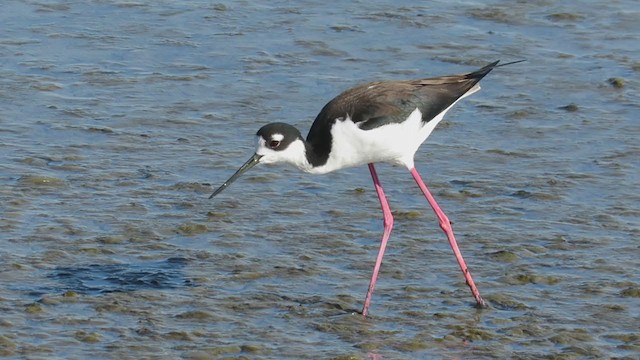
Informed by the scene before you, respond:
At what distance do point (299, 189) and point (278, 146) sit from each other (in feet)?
5.22

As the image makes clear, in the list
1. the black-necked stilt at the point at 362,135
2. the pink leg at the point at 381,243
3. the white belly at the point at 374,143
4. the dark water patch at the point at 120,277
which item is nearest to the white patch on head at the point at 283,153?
the black-necked stilt at the point at 362,135

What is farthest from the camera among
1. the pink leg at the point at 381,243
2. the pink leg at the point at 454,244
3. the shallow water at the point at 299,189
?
the pink leg at the point at 454,244

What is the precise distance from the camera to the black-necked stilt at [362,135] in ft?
24.4

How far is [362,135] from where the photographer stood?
24.5ft

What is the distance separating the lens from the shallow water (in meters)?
7.18

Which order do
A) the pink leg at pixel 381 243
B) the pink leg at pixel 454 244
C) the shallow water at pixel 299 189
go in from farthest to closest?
the pink leg at pixel 454 244 < the pink leg at pixel 381 243 < the shallow water at pixel 299 189

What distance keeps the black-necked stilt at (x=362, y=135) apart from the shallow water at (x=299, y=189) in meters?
0.36

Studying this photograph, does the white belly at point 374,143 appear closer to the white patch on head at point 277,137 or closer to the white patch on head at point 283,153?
the white patch on head at point 283,153

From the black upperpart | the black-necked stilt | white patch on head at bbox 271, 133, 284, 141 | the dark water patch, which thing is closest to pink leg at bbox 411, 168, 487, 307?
the black-necked stilt

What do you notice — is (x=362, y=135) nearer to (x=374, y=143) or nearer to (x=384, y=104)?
(x=374, y=143)

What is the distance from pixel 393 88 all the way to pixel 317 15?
14.7ft

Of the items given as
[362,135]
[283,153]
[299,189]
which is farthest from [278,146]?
[299,189]

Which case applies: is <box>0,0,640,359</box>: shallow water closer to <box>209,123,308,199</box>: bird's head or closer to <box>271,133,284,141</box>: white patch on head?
<box>209,123,308,199</box>: bird's head

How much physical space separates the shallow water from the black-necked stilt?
36 centimetres
